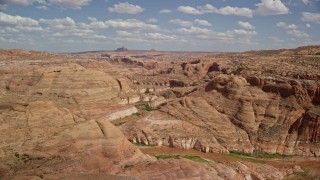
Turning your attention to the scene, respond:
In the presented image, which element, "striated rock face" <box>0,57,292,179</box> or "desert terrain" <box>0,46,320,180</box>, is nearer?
"striated rock face" <box>0,57,292,179</box>

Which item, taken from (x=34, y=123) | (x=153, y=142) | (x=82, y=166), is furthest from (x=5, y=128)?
(x=153, y=142)

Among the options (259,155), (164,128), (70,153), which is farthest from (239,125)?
(70,153)

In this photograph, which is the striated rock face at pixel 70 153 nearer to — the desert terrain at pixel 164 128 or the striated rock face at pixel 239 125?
the desert terrain at pixel 164 128

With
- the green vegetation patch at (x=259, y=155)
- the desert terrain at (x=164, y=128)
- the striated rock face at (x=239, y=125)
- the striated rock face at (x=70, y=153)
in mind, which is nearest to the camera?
the striated rock face at (x=70, y=153)

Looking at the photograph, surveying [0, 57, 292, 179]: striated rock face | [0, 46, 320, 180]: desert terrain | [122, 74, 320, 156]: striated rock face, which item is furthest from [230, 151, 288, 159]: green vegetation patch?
[0, 57, 292, 179]: striated rock face

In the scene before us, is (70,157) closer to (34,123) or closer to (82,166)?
(82,166)

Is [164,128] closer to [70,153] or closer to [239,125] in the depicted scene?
[239,125]

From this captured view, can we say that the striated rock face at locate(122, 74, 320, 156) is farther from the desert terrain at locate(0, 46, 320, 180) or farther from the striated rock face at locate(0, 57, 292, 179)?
the striated rock face at locate(0, 57, 292, 179)

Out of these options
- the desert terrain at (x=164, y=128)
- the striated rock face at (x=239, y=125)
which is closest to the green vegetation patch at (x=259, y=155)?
the desert terrain at (x=164, y=128)

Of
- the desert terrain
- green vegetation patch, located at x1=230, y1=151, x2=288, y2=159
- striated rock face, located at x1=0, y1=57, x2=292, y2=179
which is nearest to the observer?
striated rock face, located at x1=0, y1=57, x2=292, y2=179
